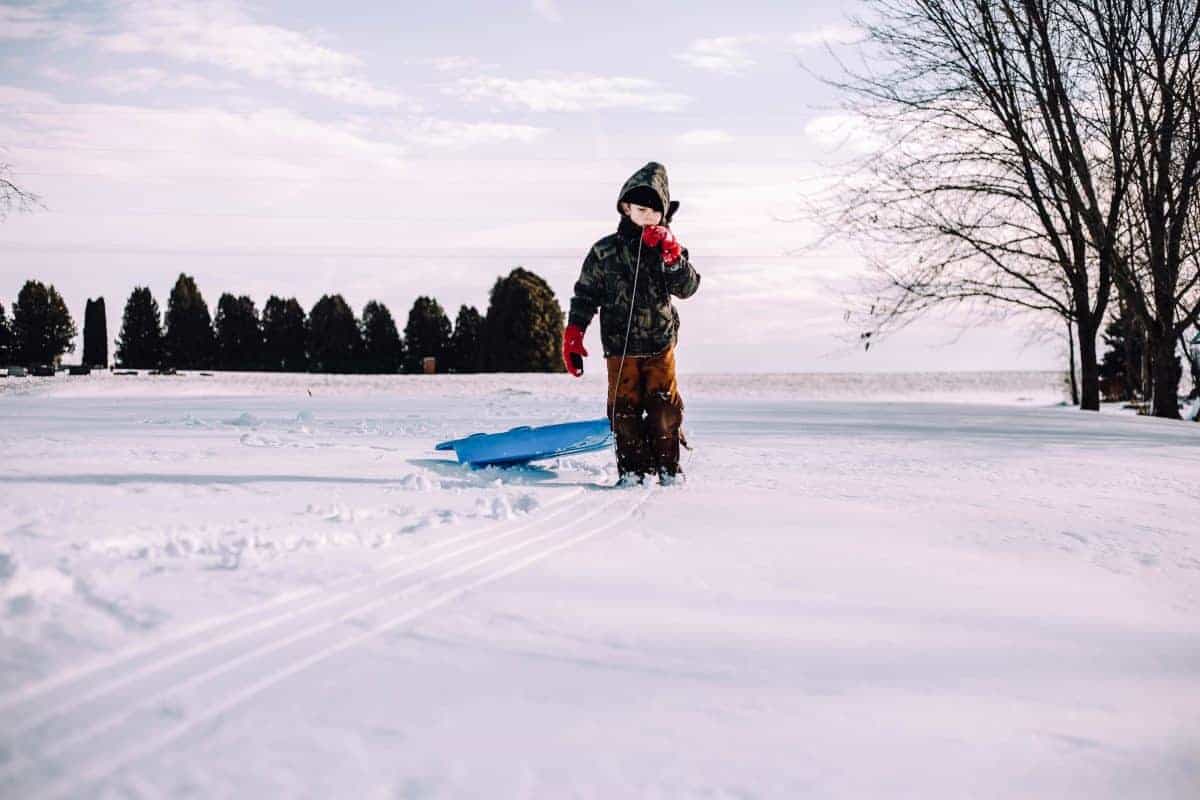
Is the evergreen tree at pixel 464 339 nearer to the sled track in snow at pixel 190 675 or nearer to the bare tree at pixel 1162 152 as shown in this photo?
the bare tree at pixel 1162 152

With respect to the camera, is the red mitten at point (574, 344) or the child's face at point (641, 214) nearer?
the child's face at point (641, 214)

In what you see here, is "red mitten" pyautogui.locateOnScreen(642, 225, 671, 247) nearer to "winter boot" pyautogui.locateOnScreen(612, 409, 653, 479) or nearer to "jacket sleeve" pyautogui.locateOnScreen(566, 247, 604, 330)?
"jacket sleeve" pyautogui.locateOnScreen(566, 247, 604, 330)

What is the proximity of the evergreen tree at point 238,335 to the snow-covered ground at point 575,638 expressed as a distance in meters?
34.9

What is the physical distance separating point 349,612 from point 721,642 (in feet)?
2.91

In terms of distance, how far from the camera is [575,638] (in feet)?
6.86

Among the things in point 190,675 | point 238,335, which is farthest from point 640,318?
point 238,335

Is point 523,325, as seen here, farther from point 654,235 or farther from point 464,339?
point 654,235

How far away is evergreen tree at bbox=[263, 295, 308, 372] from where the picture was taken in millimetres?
37250

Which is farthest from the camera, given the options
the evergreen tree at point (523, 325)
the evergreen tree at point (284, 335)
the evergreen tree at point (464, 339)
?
the evergreen tree at point (284, 335)

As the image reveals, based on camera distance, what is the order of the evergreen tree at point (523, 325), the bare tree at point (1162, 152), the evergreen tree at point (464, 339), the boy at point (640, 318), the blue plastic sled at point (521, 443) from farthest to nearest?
the evergreen tree at point (464, 339) < the evergreen tree at point (523, 325) < the bare tree at point (1162, 152) < the blue plastic sled at point (521, 443) < the boy at point (640, 318)

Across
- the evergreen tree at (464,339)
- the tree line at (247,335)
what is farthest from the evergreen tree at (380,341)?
the evergreen tree at (464,339)

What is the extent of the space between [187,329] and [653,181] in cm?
3659

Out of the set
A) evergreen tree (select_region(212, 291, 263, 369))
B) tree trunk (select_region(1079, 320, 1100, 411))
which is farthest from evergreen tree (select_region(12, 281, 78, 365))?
tree trunk (select_region(1079, 320, 1100, 411))

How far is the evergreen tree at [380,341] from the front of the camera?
1441 inches
